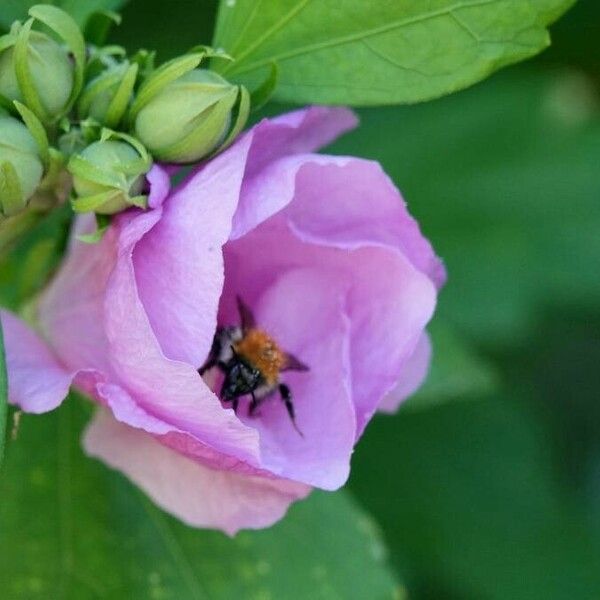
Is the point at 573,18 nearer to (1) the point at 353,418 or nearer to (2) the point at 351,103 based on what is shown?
(2) the point at 351,103

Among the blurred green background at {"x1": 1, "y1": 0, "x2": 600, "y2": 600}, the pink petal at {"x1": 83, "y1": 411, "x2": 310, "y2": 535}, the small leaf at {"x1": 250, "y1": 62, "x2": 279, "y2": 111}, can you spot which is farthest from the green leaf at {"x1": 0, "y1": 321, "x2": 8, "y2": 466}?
the blurred green background at {"x1": 1, "y1": 0, "x2": 600, "y2": 600}

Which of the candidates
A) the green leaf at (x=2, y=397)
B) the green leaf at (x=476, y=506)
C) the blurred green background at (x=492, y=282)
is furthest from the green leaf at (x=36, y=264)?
the green leaf at (x=476, y=506)

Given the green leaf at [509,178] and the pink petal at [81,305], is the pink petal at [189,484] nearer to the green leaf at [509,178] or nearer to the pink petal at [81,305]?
the pink petal at [81,305]

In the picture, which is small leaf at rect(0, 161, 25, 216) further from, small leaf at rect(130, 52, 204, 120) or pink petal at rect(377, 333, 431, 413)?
pink petal at rect(377, 333, 431, 413)

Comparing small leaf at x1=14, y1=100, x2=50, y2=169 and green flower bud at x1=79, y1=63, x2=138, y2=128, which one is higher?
small leaf at x1=14, y1=100, x2=50, y2=169

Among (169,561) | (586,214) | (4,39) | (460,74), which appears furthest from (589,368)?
(4,39)

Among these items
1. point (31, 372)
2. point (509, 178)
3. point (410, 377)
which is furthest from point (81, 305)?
point (509, 178)
